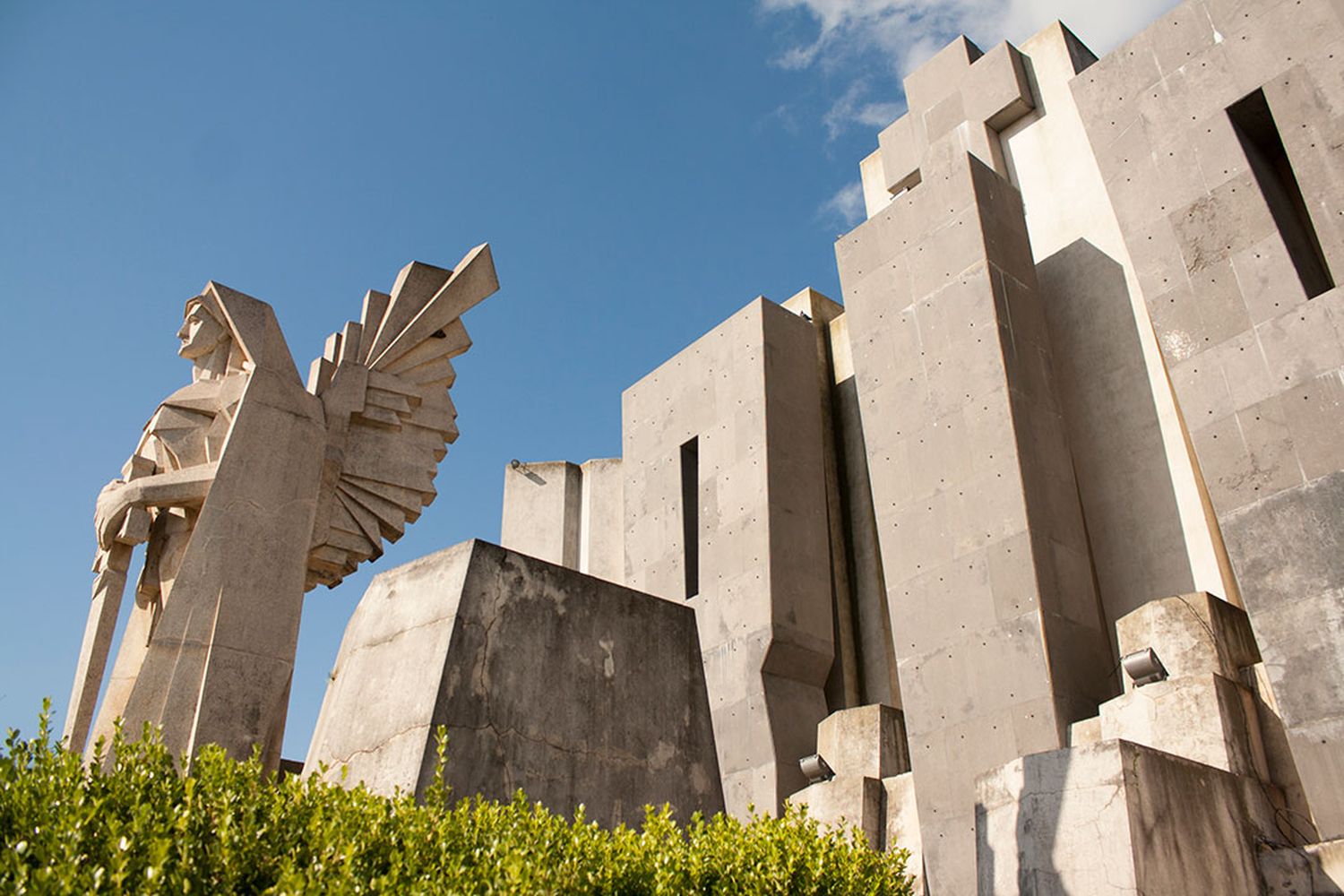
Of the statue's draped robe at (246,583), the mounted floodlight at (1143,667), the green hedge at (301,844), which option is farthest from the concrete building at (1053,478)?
the statue's draped robe at (246,583)

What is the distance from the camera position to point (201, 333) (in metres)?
11.6

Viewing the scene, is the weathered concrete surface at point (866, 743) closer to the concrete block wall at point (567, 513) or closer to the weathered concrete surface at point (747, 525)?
the weathered concrete surface at point (747, 525)

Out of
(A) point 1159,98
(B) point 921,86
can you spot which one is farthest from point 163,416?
(B) point 921,86

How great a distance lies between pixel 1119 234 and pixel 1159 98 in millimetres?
2470

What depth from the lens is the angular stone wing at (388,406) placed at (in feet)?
36.9

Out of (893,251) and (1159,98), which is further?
(893,251)

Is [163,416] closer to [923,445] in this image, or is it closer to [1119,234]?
[923,445]

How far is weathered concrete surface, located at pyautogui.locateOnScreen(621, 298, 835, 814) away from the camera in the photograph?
48.3ft

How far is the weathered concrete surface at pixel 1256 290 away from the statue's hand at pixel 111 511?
10.3 metres

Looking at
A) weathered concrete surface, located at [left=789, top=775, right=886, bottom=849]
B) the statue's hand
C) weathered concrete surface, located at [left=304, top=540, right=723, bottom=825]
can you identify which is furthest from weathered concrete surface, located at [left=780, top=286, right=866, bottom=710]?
the statue's hand

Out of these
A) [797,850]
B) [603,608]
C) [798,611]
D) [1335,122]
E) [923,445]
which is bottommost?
[797,850]

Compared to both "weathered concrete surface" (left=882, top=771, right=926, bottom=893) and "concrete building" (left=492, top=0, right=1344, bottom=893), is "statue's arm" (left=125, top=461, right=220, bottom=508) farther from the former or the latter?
"weathered concrete surface" (left=882, top=771, right=926, bottom=893)

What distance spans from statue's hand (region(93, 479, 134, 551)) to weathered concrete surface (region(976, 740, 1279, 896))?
26.9ft

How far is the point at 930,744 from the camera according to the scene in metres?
12.1
